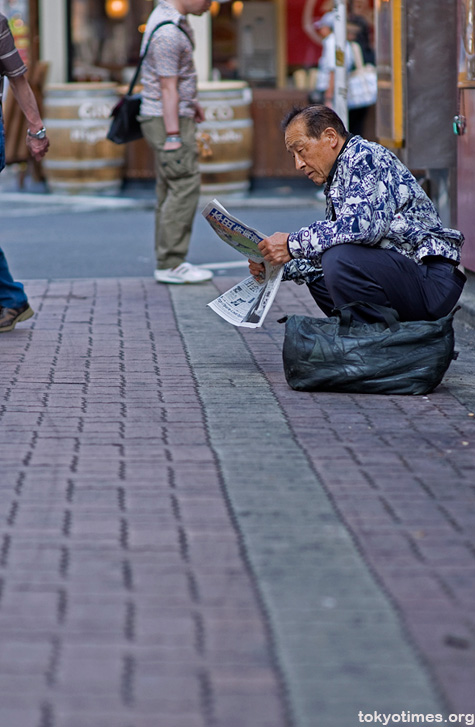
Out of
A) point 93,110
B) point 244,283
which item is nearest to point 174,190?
point 244,283

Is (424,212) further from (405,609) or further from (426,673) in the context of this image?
(426,673)

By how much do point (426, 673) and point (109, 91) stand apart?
418 inches

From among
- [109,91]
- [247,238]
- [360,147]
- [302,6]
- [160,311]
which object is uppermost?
[302,6]

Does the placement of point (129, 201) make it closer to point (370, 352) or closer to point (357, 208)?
point (357, 208)

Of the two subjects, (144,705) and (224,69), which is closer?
(144,705)

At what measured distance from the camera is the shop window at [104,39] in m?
13.9

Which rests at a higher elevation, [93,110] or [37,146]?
[93,110]

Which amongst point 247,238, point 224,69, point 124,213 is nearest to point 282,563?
point 247,238

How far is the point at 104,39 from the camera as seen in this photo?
1402 centimetres

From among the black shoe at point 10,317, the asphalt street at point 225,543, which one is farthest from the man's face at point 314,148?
the black shoe at point 10,317

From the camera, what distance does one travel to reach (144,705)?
7.68ft

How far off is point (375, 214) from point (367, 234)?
87mm

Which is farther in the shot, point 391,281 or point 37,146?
point 37,146

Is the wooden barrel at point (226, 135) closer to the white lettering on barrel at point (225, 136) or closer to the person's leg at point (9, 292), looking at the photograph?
the white lettering on barrel at point (225, 136)
